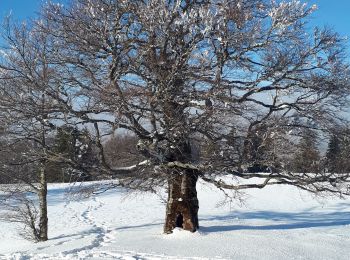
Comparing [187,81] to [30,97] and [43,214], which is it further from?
[43,214]

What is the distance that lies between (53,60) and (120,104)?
2.51 meters

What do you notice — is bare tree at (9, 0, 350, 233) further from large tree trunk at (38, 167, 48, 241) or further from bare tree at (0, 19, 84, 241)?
large tree trunk at (38, 167, 48, 241)

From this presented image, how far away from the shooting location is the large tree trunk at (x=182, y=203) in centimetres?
1126

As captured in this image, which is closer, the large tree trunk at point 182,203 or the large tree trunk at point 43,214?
the large tree trunk at point 182,203

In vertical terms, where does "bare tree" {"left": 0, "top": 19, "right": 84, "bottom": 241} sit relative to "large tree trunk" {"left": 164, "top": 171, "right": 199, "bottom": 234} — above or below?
above

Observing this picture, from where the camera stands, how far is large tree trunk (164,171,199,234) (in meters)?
11.3

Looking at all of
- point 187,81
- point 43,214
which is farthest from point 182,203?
point 43,214

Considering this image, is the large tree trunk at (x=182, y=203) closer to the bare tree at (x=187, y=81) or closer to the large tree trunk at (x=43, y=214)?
the bare tree at (x=187, y=81)

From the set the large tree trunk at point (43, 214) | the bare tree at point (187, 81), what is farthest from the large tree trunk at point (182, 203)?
the large tree trunk at point (43, 214)

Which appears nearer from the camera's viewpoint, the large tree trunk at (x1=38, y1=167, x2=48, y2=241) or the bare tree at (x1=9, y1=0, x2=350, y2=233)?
the bare tree at (x1=9, y1=0, x2=350, y2=233)

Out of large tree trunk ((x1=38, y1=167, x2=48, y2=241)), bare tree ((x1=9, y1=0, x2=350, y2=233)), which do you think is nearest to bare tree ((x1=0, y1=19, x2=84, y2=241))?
bare tree ((x1=9, y1=0, x2=350, y2=233))

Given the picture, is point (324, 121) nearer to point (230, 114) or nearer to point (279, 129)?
point (279, 129)

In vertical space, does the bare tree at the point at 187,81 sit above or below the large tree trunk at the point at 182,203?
above

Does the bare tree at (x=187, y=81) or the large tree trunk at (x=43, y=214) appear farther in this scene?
the large tree trunk at (x=43, y=214)
